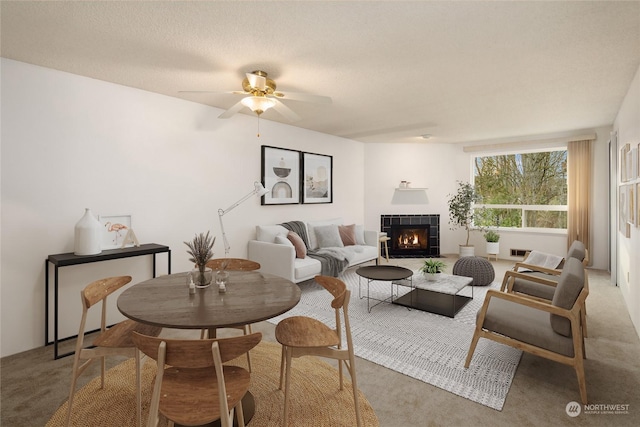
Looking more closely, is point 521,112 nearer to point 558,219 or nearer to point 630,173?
point 630,173

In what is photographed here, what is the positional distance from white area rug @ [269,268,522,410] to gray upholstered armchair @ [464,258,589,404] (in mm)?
195

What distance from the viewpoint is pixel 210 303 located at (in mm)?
1825

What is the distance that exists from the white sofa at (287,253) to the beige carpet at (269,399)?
5.43 ft

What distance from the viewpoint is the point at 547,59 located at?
2811 mm

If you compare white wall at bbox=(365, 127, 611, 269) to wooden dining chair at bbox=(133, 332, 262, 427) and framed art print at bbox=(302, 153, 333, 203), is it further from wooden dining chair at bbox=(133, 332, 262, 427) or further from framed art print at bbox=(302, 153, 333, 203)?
wooden dining chair at bbox=(133, 332, 262, 427)

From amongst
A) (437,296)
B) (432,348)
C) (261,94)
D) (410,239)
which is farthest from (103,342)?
(410,239)

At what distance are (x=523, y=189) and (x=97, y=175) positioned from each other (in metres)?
7.13

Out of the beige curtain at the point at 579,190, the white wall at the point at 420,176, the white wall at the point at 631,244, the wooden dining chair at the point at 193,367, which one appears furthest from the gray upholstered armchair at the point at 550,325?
the white wall at the point at 420,176

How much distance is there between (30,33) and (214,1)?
1.46 meters

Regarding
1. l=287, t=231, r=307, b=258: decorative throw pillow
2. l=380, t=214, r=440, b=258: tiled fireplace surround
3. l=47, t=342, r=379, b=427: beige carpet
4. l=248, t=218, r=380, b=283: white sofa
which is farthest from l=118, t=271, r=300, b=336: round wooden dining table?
l=380, t=214, r=440, b=258: tiled fireplace surround

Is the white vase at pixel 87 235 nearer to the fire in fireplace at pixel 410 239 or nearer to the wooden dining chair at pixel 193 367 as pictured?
the wooden dining chair at pixel 193 367

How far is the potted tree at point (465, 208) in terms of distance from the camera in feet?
21.8

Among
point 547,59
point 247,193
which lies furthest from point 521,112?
point 247,193

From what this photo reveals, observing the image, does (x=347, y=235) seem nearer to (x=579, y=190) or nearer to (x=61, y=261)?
(x=61, y=261)
